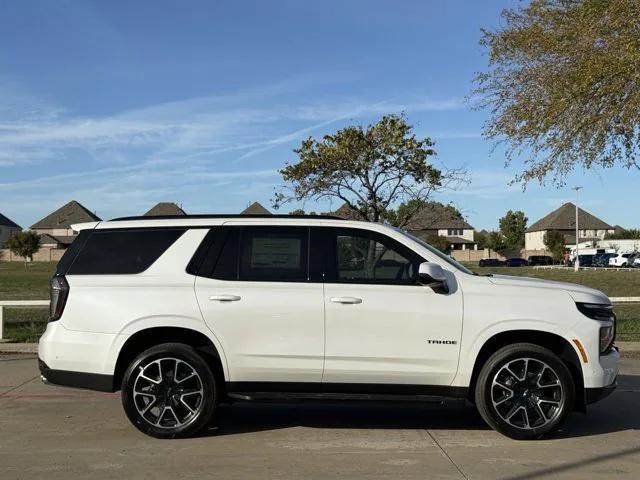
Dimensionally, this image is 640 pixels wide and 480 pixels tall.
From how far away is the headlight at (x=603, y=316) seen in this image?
20.0 ft

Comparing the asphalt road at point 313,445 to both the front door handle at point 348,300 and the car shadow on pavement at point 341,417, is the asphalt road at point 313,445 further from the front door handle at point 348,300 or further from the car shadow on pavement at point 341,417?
the front door handle at point 348,300

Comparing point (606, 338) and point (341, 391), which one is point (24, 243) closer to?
point (341, 391)

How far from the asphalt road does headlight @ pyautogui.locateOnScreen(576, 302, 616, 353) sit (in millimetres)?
882

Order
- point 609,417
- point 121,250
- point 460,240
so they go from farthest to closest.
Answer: point 460,240
point 609,417
point 121,250

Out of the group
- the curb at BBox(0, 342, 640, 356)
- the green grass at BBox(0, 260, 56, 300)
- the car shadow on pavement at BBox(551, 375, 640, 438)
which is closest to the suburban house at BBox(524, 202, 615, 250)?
the green grass at BBox(0, 260, 56, 300)

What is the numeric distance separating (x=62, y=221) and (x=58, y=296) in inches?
4419

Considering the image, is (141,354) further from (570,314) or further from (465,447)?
(570,314)

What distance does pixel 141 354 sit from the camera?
20.1 ft

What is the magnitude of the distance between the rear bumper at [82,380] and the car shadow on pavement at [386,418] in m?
0.99

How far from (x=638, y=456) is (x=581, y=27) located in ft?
31.3

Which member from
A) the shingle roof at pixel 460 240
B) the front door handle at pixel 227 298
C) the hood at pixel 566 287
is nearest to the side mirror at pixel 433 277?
the hood at pixel 566 287

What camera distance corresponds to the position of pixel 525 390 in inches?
239

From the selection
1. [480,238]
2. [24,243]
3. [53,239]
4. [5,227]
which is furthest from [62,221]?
[480,238]

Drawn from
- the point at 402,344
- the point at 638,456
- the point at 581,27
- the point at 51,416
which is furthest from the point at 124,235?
the point at 581,27
